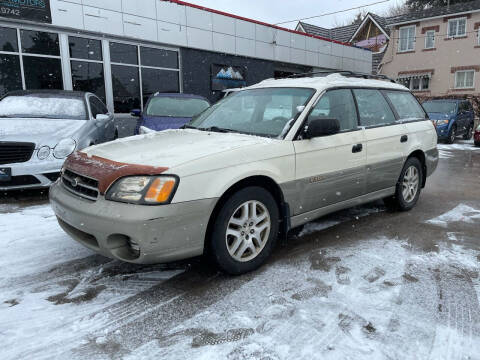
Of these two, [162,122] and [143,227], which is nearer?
[143,227]

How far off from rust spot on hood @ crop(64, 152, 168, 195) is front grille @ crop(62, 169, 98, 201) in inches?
1.9

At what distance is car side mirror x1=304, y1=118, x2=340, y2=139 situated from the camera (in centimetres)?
339

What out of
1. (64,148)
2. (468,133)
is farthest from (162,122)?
(468,133)

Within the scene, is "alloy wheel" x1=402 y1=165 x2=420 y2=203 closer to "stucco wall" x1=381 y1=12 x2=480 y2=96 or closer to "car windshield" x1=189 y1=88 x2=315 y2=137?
"car windshield" x1=189 y1=88 x2=315 y2=137

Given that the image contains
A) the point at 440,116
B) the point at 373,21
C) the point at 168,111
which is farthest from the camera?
the point at 373,21

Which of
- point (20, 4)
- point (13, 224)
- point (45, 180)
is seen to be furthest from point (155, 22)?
point (13, 224)

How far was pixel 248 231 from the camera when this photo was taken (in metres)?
3.12

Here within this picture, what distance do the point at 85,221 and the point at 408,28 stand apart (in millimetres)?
32413

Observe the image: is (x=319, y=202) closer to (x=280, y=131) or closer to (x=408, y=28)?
(x=280, y=131)

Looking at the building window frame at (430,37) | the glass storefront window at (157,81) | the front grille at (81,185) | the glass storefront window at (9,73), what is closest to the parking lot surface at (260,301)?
the front grille at (81,185)

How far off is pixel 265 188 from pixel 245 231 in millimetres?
437

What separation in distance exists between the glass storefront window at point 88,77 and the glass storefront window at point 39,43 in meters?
0.65

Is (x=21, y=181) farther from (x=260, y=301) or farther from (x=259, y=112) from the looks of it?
(x=260, y=301)

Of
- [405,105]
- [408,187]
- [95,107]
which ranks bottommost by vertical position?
[408,187]
